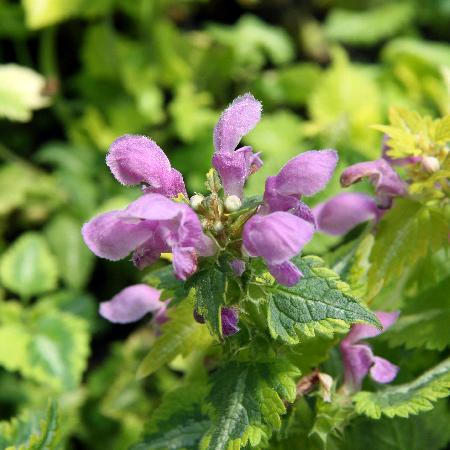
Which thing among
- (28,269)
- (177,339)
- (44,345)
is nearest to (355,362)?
(177,339)

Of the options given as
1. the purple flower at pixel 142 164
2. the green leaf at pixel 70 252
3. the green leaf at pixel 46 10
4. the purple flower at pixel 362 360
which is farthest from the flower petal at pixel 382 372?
the green leaf at pixel 46 10

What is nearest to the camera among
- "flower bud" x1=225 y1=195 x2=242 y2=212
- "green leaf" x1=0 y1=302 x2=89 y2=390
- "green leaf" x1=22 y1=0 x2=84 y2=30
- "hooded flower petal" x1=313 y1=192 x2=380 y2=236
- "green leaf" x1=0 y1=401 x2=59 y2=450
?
"flower bud" x1=225 y1=195 x2=242 y2=212

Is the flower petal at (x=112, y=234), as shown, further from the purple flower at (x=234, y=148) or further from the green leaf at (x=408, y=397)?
the green leaf at (x=408, y=397)

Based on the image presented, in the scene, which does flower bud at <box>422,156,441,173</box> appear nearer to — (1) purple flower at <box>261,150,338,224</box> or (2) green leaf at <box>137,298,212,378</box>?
(1) purple flower at <box>261,150,338,224</box>

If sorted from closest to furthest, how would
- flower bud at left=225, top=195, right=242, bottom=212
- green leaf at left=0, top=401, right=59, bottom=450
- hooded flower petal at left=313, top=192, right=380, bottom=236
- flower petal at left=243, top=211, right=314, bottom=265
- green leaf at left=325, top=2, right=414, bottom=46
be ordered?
flower petal at left=243, top=211, right=314, bottom=265, flower bud at left=225, top=195, right=242, bottom=212, green leaf at left=0, top=401, right=59, bottom=450, hooded flower petal at left=313, top=192, right=380, bottom=236, green leaf at left=325, top=2, right=414, bottom=46

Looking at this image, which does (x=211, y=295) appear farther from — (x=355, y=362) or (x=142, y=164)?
(x=355, y=362)

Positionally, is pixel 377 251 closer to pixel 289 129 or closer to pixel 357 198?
pixel 357 198

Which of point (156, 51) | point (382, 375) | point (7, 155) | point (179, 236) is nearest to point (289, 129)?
point (156, 51)

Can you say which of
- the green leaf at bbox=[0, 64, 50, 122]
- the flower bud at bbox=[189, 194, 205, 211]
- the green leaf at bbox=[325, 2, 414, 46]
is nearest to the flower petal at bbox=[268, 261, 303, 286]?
the flower bud at bbox=[189, 194, 205, 211]
